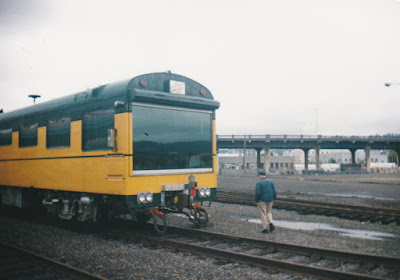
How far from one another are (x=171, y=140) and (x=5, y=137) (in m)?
7.64

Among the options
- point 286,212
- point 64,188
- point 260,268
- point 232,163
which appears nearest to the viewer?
point 260,268

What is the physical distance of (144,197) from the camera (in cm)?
790

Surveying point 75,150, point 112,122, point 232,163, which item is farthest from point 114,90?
point 232,163

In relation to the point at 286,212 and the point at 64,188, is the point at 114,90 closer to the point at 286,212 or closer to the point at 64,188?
the point at 64,188

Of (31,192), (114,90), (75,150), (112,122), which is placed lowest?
(31,192)

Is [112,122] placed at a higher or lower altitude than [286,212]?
higher

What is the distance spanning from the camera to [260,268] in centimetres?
625

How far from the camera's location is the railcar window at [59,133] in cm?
955

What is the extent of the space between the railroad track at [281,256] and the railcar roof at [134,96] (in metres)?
3.15

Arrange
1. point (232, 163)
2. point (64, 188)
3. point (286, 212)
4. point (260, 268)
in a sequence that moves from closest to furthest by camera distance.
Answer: point (260, 268) → point (64, 188) → point (286, 212) → point (232, 163)

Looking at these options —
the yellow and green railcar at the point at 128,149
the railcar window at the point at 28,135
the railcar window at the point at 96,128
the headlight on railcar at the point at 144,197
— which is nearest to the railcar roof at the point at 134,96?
the yellow and green railcar at the point at 128,149

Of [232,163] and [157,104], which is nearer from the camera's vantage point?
[157,104]

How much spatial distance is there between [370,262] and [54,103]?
8830 mm

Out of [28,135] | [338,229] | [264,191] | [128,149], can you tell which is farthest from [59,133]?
[338,229]
